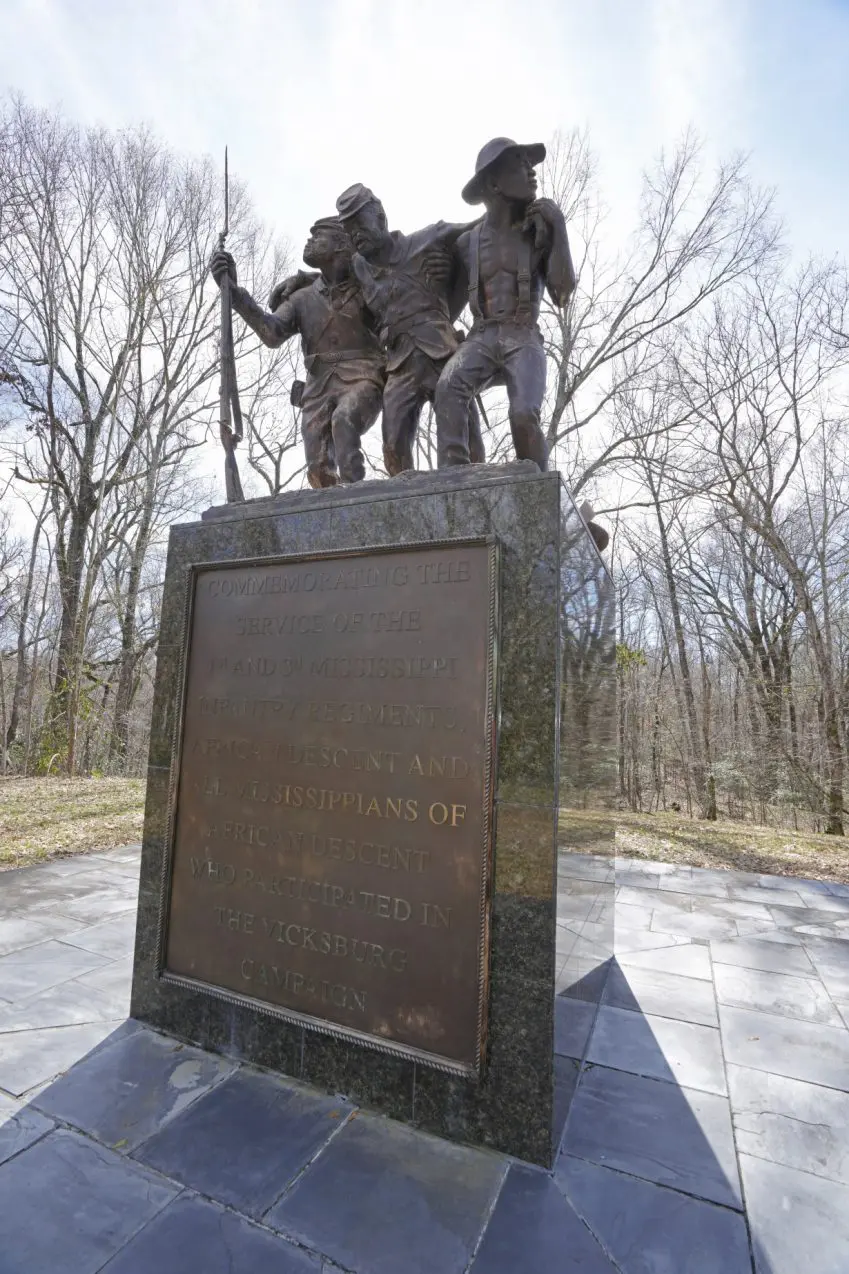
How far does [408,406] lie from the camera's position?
331cm

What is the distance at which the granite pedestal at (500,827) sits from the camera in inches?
81.1

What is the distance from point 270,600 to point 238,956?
1454 millimetres

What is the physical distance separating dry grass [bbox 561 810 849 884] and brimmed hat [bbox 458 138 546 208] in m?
4.70

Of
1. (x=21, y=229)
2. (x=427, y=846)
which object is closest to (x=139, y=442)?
(x=21, y=229)

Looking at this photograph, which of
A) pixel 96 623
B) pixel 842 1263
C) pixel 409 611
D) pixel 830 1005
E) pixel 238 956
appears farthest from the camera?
pixel 96 623

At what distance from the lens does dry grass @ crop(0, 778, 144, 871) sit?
574 cm

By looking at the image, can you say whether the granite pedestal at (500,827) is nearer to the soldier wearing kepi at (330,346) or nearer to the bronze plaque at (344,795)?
the bronze plaque at (344,795)

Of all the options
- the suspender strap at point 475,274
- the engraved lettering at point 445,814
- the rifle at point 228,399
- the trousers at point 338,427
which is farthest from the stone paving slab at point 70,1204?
the suspender strap at point 475,274

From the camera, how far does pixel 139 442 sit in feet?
49.7

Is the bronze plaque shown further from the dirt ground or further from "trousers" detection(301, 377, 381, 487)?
the dirt ground

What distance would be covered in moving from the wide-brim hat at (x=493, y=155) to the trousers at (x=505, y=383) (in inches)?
23.8

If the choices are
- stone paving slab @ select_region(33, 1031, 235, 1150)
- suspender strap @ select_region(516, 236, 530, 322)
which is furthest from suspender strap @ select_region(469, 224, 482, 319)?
stone paving slab @ select_region(33, 1031, 235, 1150)

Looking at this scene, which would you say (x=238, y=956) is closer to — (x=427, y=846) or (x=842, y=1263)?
(x=427, y=846)

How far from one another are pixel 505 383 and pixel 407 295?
2.42ft
